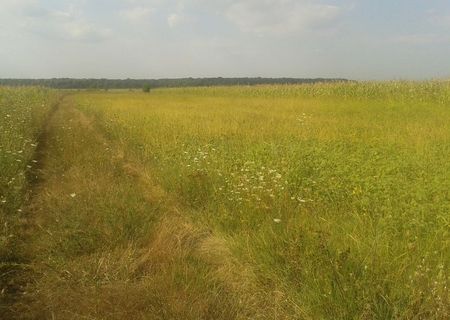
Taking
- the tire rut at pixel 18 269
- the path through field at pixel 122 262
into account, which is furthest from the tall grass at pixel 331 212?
the tire rut at pixel 18 269

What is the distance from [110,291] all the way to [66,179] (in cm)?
382

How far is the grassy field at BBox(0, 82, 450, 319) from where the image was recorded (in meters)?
3.04

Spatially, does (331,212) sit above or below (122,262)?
above

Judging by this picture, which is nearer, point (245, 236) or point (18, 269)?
point (18, 269)

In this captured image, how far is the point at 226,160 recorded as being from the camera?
6.92m

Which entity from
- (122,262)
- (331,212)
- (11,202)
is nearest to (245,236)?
(331,212)

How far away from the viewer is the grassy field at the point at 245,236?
3.04 m

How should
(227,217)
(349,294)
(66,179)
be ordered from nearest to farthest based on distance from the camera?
(349,294)
(227,217)
(66,179)

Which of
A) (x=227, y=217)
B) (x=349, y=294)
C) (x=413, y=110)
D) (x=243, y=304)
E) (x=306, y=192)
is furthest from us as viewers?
(x=413, y=110)

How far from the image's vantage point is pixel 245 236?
4055mm

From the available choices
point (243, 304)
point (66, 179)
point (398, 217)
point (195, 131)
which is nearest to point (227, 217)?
point (243, 304)

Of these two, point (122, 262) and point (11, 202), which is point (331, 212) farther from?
point (11, 202)

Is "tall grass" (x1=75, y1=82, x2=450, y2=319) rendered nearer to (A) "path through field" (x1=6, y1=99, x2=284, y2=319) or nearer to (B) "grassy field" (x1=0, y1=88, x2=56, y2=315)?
(A) "path through field" (x1=6, y1=99, x2=284, y2=319)

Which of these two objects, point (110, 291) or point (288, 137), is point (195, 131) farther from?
point (110, 291)
